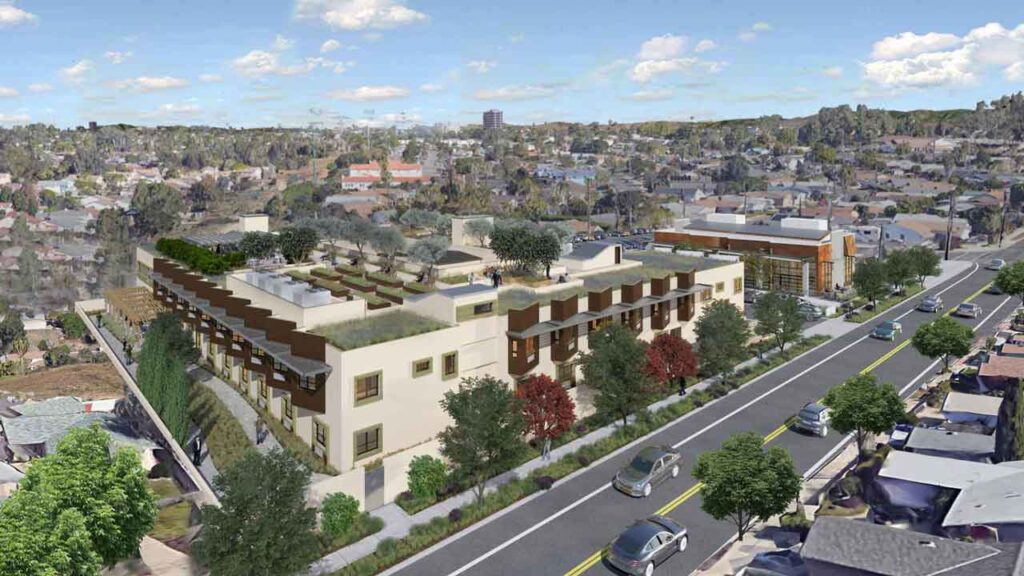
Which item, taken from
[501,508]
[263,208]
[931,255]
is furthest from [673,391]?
[263,208]

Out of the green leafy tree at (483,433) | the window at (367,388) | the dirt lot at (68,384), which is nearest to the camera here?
the green leafy tree at (483,433)

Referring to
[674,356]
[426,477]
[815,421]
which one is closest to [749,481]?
[426,477]

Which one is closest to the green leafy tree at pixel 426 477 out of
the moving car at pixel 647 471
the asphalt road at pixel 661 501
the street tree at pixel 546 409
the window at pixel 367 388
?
the asphalt road at pixel 661 501

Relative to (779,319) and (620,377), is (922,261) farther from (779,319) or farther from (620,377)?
(620,377)

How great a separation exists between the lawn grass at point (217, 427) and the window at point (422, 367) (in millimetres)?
10721

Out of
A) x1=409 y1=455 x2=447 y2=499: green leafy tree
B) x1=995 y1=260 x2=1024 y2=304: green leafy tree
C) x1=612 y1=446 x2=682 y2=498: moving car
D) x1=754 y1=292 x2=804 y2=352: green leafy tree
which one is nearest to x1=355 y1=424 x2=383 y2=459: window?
x1=409 y1=455 x2=447 y2=499: green leafy tree

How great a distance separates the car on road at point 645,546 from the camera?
27.8 meters

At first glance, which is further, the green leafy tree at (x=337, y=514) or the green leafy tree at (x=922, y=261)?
the green leafy tree at (x=922, y=261)

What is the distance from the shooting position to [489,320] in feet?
135

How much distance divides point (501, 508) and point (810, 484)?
1522cm

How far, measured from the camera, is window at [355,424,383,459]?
116 feet

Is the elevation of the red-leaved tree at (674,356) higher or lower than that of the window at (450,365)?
lower

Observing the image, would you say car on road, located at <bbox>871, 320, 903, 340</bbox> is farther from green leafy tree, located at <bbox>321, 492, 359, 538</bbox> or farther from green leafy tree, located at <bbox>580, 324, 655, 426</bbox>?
green leafy tree, located at <bbox>321, 492, 359, 538</bbox>

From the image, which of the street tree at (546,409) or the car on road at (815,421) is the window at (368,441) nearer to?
the street tree at (546,409)
